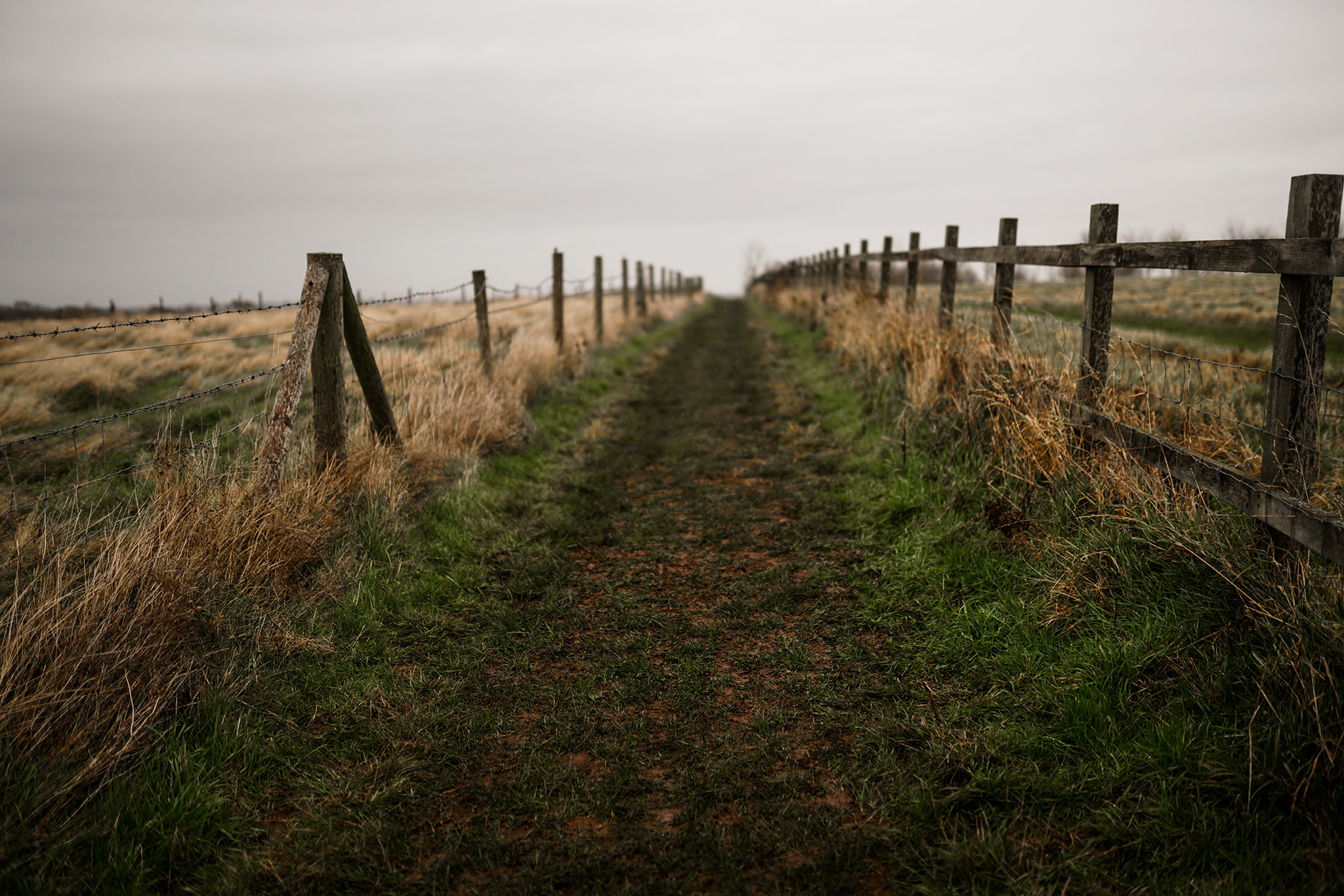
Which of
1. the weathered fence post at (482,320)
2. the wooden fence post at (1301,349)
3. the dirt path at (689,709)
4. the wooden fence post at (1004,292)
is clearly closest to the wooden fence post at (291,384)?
the dirt path at (689,709)

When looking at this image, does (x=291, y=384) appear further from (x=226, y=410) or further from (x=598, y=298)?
(x=598, y=298)

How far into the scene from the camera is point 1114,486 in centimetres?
393

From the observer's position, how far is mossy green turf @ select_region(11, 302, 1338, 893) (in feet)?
7.72

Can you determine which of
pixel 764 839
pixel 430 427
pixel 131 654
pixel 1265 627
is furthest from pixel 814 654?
pixel 430 427

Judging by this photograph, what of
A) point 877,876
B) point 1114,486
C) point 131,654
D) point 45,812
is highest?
point 1114,486

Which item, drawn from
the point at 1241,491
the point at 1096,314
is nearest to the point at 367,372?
the point at 1096,314

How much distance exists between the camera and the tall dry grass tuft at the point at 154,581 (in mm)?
2596

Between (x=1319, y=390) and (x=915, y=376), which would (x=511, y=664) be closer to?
(x=1319, y=390)

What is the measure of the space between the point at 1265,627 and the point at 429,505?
4.73 m

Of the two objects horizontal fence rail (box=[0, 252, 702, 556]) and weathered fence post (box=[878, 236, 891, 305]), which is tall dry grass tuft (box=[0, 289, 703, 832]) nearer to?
horizontal fence rail (box=[0, 252, 702, 556])

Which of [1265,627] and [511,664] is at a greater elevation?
[1265,627]

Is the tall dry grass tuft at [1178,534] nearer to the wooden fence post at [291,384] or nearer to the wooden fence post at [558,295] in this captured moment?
the wooden fence post at [291,384]

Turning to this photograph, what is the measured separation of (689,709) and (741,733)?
0.28 m

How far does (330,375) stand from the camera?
198 inches
